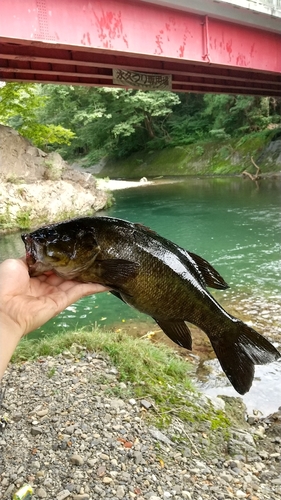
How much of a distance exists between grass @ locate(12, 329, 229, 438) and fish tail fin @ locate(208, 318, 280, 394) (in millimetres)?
2072

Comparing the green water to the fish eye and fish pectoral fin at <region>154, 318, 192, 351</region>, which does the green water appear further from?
the fish eye

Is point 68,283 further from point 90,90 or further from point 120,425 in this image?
point 90,90

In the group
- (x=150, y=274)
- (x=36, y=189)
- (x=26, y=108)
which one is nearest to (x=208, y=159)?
(x=26, y=108)

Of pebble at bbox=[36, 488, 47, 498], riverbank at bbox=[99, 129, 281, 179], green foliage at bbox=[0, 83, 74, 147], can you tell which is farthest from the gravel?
riverbank at bbox=[99, 129, 281, 179]

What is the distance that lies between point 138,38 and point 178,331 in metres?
9.27

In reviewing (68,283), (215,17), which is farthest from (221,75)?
(68,283)

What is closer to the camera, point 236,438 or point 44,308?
point 44,308

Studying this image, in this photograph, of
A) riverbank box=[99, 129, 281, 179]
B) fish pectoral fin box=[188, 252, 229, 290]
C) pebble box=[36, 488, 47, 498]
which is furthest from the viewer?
riverbank box=[99, 129, 281, 179]

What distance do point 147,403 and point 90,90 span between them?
33.4m

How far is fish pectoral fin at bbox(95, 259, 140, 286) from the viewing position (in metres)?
2.06

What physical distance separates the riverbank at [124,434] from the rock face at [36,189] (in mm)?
11490

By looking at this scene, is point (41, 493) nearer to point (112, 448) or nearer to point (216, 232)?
point (112, 448)

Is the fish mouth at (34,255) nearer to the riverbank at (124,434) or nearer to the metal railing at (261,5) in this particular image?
the riverbank at (124,434)

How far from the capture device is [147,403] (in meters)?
4.29
